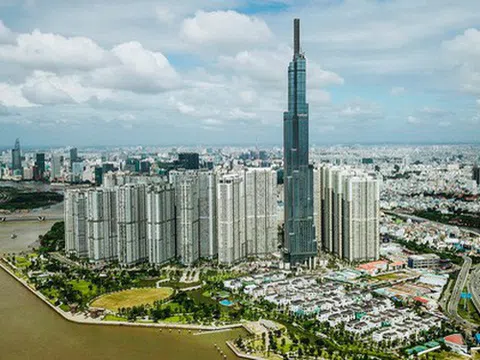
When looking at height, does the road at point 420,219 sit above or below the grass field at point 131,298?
above

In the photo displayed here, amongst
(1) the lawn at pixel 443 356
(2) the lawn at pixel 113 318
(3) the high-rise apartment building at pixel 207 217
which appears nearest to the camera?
(1) the lawn at pixel 443 356

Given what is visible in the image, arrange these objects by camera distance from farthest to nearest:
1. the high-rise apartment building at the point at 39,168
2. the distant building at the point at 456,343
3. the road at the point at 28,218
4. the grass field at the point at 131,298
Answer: the high-rise apartment building at the point at 39,168, the road at the point at 28,218, the grass field at the point at 131,298, the distant building at the point at 456,343

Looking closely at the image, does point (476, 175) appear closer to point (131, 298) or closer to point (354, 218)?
point (354, 218)

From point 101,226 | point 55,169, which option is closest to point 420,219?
point 101,226

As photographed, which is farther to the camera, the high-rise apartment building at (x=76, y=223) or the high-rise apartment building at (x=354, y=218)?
the high-rise apartment building at (x=76, y=223)

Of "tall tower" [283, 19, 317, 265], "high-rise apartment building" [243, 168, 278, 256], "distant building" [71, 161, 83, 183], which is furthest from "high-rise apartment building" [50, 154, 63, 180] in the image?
"tall tower" [283, 19, 317, 265]

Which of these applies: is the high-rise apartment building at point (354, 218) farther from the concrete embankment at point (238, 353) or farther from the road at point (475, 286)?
the concrete embankment at point (238, 353)

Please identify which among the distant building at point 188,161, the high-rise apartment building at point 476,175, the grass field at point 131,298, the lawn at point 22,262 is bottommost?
the grass field at point 131,298

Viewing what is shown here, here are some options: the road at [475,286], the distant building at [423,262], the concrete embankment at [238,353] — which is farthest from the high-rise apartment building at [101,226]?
the road at [475,286]

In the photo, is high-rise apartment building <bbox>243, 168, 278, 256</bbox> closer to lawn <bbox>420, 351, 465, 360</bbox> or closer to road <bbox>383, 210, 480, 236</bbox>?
lawn <bbox>420, 351, 465, 360</bbox>
